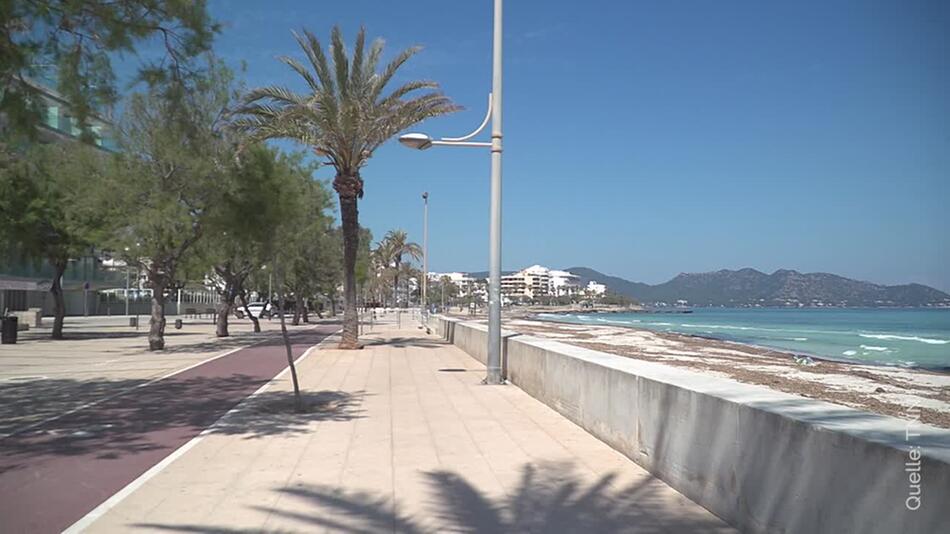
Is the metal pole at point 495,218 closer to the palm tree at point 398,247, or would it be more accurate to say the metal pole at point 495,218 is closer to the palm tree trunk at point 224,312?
the palm tree trunk at point 224,312

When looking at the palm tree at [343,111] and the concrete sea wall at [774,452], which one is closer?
the concrete sea wall at [774,452]

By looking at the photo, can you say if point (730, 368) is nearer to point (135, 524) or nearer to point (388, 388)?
point (388, 388)

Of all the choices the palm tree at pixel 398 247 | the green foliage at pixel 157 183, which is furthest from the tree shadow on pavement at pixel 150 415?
the palm tree at pixel 398 247

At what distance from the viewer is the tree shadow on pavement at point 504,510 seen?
5590 mm

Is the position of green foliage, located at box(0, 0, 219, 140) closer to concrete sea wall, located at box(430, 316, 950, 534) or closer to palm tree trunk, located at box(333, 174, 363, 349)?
concrete sea wall, located at box(430, 316, 950, 534)

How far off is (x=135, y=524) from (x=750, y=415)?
14.5 ft

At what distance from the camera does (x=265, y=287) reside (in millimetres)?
58812

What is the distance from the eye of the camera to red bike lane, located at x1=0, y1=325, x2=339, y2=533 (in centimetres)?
625

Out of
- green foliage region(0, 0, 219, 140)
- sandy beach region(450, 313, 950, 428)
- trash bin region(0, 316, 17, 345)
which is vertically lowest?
sandy beach region(450, 313, 950, 428)

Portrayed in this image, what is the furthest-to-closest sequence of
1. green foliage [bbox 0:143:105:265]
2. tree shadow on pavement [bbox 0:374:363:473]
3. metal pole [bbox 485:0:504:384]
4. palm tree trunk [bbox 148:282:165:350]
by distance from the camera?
palm tree trunk [bbox 148:282:165:350], green foliage [bbox 0:143:105:265], metal pole [bbox 485:0:504:384], tree shadow on pavement [bbox 0:374:363:473]

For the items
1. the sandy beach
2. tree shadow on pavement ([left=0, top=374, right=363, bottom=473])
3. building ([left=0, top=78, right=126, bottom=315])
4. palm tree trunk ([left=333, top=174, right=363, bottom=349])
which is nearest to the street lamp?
tree shadow on pavement ([left=0, top=374, right=363, bottom=473])

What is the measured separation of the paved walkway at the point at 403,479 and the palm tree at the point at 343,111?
1204 cm

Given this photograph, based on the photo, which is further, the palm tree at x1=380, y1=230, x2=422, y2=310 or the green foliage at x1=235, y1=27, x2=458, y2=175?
the palm tree at x1=380, y1=230, x2=422, y2=310

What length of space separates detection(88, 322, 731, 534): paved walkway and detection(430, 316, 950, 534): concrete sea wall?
275 millimetres
